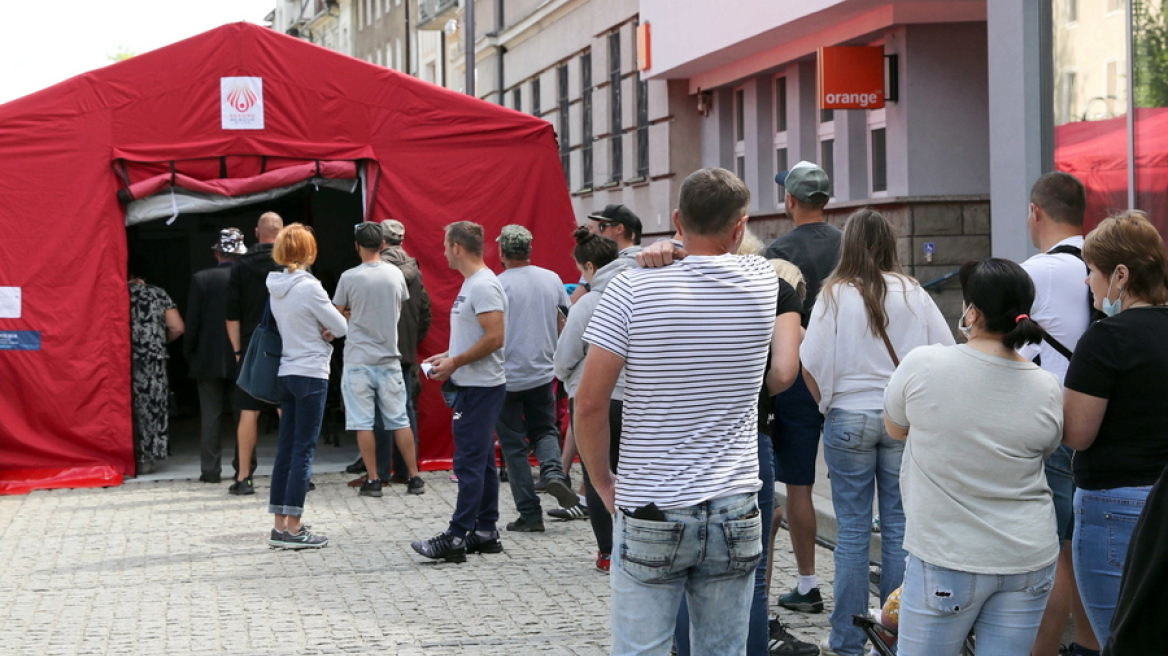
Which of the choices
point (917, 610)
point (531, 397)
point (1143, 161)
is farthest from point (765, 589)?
point (1143, 161)

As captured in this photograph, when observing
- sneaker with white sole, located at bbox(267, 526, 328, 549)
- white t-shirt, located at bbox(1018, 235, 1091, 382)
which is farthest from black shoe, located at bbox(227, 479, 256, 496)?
white t-shirt, located at bbox(1018, 235, 1091, 382)

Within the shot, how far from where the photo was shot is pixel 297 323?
867cm

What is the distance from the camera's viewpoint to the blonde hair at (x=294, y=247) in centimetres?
875

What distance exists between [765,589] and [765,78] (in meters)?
14.0

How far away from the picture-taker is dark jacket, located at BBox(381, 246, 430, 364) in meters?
11.3

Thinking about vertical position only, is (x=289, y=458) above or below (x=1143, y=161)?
below

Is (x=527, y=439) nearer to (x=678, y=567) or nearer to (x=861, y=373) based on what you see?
(x=861, y=373)

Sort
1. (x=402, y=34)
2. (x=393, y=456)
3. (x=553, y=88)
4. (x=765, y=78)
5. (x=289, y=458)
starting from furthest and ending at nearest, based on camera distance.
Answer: (x=402, y=34) < (x=553, y=88) < (x=765, y=78) < (x=393, y=456) < (x=289, y=458)

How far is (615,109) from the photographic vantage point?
2325 centimetres

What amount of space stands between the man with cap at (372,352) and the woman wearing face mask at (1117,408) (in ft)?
22.7

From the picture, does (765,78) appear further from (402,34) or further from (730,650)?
(402,34)

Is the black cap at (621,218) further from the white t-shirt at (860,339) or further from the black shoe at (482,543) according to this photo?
the white t-shirt at (860,339)

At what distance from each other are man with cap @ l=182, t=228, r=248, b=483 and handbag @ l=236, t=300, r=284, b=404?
2526 mm

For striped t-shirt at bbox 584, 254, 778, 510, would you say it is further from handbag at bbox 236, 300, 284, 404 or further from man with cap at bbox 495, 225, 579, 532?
handbag at bbox 236, 300, 284, 404
